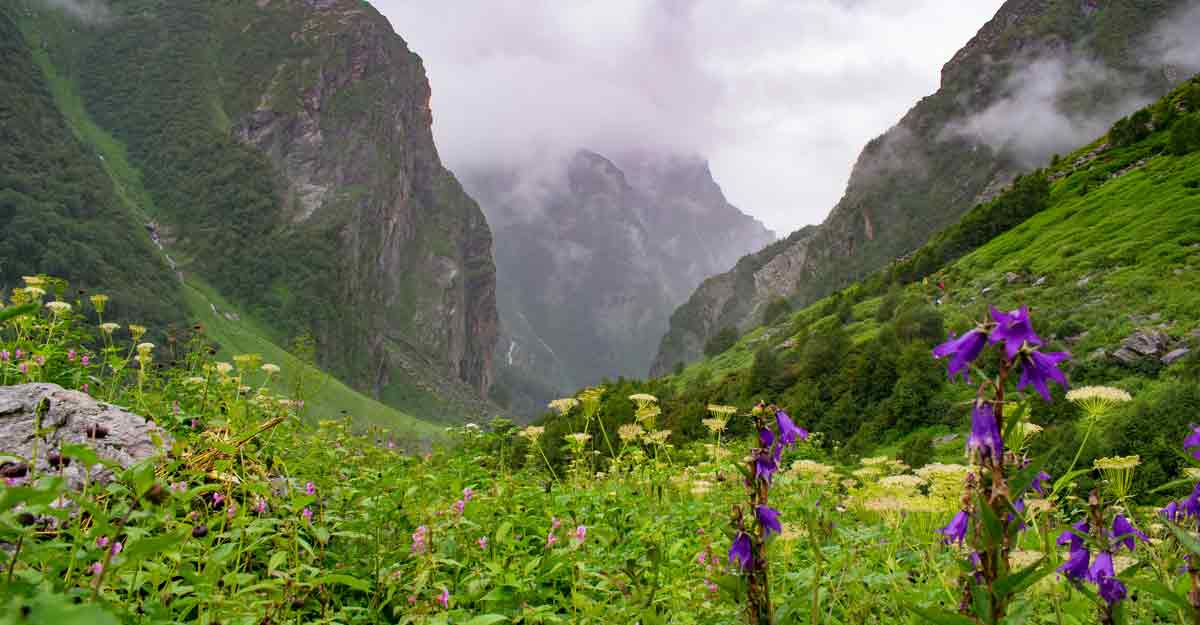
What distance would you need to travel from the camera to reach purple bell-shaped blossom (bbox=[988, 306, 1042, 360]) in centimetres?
151

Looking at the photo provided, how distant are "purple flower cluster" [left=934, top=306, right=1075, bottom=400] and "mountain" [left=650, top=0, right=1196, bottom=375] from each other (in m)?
72.0

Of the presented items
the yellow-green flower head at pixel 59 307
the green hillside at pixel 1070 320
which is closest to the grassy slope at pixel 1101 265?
the green hillside at pixel 1070 320

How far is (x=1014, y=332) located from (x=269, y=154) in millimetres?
195487

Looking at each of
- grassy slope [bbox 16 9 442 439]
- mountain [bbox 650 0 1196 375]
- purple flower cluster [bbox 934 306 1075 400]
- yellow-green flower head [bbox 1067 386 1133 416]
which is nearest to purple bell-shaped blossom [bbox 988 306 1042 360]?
purple flower cluster [bbox 934 306 1075 400]

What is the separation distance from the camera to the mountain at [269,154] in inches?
5910

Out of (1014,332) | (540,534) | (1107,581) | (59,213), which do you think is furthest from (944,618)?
(59,213)

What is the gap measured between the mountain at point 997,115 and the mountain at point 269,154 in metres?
102

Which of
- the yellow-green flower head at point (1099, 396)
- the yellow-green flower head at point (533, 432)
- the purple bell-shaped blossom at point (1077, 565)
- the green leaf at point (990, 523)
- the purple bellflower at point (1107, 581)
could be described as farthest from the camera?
the yellow-green flower head at point (533, 432)

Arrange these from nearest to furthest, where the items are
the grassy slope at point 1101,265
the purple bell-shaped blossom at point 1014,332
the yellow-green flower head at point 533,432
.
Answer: the purple bell-shaped blossom at point 1014,332 < the yellow-green flower head at point 533,432 < the grassy slope at point 1101,265

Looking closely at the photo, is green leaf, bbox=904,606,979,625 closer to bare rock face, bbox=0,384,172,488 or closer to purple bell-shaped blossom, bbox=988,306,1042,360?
purple bell-shaped blossom, bbox=988,306,1042,360

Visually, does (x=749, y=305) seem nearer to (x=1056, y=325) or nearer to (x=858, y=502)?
(x=1056, y=325)

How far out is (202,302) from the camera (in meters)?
124

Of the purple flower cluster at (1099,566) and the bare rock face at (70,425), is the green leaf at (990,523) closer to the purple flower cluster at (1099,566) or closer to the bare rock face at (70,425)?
the purple flower cluster at (1099,566)

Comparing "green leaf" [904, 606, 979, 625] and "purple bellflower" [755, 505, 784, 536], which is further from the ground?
"purple bellflower" [755, 505, 784, 536]
